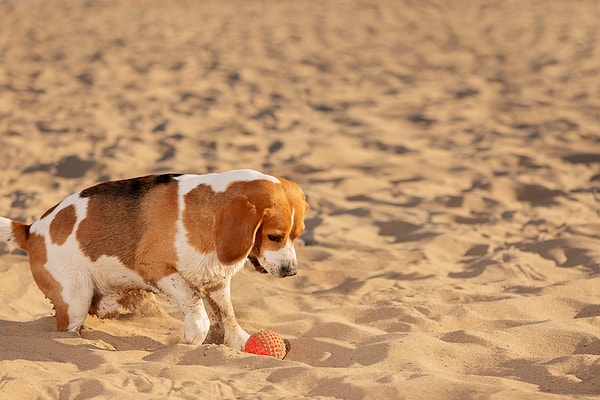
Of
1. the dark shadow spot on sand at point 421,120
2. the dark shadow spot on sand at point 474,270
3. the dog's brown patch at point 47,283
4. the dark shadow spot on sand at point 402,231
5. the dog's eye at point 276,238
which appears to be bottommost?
the dark shadow spot on sand at point 402,231

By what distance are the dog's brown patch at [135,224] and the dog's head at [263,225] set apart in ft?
1.40

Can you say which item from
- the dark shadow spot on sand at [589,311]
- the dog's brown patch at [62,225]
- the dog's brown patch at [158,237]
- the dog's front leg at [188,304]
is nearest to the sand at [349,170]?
the dark shadow spot on sand at [589,311]

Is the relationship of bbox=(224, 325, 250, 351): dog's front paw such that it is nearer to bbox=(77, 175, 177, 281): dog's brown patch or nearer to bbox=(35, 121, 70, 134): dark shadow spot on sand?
bbox=(77, 175, 177, 281): dog's brown patch

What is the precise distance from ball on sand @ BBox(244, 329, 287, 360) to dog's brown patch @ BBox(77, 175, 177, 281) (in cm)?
65

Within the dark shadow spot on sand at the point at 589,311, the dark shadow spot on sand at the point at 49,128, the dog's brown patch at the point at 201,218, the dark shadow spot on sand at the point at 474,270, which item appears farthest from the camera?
the dark shadow spot on sand at the point at 49,128

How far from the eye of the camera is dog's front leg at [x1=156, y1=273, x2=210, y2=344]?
15.8ft

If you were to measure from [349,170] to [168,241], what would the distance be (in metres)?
5.02

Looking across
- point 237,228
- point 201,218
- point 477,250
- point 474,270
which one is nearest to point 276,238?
point 237,228

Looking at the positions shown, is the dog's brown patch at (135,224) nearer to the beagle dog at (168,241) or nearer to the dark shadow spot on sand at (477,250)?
the beagle dog at (168,241)

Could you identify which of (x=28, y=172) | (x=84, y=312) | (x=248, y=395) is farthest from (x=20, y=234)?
(x=28, y=172)

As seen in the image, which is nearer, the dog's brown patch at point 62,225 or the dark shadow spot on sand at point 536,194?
the dog's brown patch at point 62,225

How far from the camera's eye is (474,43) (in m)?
17.6

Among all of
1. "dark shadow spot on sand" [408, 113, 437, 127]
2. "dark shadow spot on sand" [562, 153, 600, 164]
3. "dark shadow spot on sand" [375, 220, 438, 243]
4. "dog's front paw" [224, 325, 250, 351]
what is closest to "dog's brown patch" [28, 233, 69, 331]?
"dog's front paw" [224, 325, 250, 351]

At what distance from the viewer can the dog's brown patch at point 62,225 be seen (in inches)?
196
